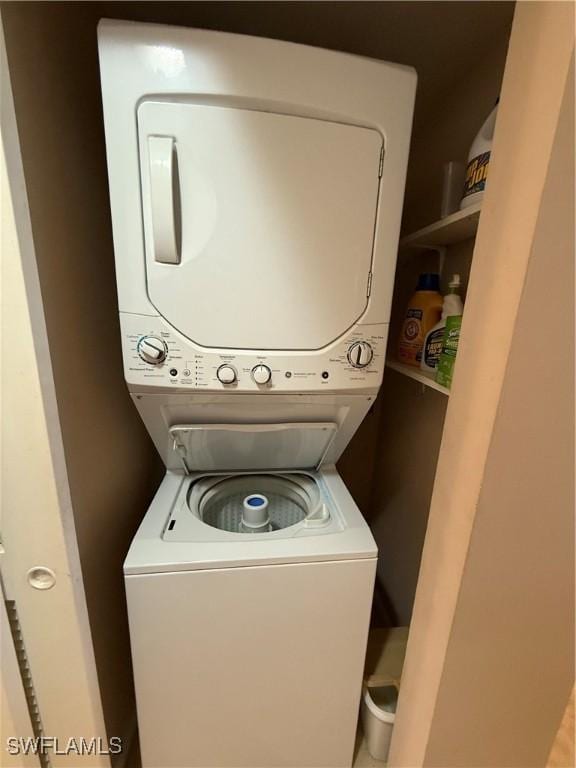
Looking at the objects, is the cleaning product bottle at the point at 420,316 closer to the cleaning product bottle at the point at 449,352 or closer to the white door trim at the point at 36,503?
the cleaning product bottle at the point at 449,352

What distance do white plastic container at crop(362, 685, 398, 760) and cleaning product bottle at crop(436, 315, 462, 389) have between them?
1.19 meters

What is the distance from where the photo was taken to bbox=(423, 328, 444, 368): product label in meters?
1.27

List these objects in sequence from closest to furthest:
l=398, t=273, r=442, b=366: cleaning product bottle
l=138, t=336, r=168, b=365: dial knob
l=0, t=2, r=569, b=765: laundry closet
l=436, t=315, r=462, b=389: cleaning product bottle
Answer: l=0, t=2, r=569, b=765: laundry closet < l=138, t=336, r=168, b=365: dial knob < l=436, t=315, r=462, b=389: cleaning product bottle < l=398, t=273, r=442, b=366: cleaning product bottle

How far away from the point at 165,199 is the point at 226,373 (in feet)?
1.50

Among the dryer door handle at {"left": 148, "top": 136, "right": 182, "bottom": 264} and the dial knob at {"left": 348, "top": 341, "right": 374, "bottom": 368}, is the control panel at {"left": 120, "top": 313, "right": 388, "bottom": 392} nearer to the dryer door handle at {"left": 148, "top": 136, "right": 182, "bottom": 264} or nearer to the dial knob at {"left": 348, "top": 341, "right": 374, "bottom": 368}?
the dial knob at {"left": 348, "top": 341, "right": 374, "bottom": 368}

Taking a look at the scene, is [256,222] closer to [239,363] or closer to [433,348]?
[239,363]

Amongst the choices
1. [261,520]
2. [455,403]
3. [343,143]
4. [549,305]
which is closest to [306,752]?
[261,520]

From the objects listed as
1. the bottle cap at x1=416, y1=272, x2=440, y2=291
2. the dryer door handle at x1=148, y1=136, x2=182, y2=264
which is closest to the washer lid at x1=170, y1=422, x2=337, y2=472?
the dryer door handle at x1=148, y1=136, x2=182, y2=264

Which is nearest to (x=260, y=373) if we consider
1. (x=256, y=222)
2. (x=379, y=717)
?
(x=256, y=222)

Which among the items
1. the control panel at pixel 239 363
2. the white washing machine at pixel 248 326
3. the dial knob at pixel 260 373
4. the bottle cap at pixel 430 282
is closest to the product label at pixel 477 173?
the white washing machine at pixel 248 326

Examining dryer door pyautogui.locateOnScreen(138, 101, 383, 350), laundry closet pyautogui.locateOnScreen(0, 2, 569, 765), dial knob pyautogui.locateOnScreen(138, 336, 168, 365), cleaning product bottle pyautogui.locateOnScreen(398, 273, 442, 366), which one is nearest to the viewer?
laundry closet pyautogui.locateOnScreen(0, 2, 569, 765)

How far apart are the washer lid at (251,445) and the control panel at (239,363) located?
19 cm

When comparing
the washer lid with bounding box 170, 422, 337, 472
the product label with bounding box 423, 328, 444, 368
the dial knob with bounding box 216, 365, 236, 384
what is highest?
the product label with bounding box 423, 328, 444, 368

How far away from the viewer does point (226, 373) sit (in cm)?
104
